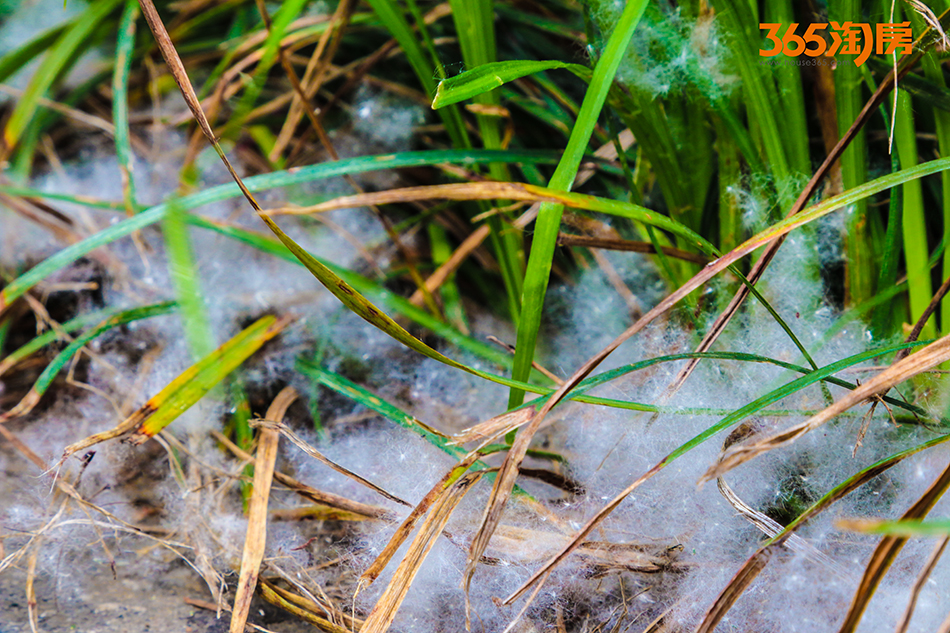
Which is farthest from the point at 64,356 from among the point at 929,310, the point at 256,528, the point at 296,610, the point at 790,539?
the point at 929,310

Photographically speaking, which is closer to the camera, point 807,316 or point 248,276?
point 807,316

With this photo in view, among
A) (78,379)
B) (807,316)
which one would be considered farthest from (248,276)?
(807,316)

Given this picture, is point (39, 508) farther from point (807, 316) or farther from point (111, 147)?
point (807, 316)

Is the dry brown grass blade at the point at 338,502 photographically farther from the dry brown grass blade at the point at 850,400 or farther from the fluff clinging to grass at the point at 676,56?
the fluff clinging to grass at the point at 676,56

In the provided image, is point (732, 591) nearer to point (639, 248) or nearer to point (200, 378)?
point (639, 248)

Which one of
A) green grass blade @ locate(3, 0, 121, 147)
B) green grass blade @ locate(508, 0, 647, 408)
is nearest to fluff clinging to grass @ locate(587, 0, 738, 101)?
green grass blade @ locate(508, 0, 647, 408)

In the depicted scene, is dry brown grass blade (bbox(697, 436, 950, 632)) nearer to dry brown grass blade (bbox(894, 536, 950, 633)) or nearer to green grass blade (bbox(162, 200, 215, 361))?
dry brown grass blade (bbox(894, 536, 950, 633))

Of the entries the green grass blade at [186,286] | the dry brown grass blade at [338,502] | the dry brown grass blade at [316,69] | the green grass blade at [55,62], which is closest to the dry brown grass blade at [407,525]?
the dry brown grass blade at [338,502]
